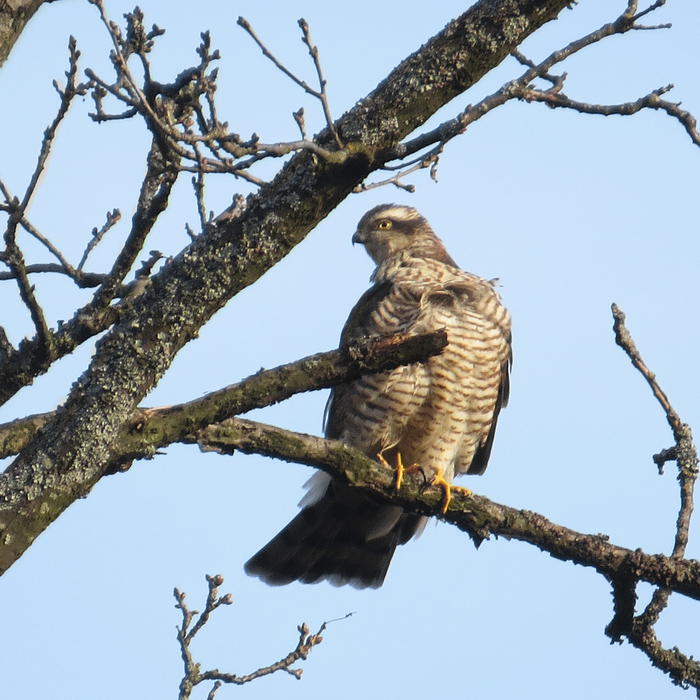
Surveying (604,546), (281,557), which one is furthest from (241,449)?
(281,557)

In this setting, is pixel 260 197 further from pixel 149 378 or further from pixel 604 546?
pixel 604 546

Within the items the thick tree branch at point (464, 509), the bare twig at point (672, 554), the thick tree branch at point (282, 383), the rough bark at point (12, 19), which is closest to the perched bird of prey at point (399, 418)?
the thick tree branch at point (464, 509)

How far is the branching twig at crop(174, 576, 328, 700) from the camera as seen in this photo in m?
3.74

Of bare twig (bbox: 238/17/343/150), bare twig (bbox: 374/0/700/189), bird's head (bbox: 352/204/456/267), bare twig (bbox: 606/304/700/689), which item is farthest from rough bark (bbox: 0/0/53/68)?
bird's head (bbox: 352/204/456/267)

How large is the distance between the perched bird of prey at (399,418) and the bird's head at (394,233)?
774 millimetres

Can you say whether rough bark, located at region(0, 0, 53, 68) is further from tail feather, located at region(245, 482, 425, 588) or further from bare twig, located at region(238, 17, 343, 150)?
tail feather, located at region(245, 482, 425, 588)

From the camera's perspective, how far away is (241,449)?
10.2ft

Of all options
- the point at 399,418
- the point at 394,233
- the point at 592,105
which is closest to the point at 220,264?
the point at 592,105

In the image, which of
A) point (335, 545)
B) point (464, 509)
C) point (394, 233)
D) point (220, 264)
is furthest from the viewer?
point (394, 233)

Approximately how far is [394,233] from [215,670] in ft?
12.6

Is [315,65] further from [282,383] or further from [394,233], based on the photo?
[394,233]

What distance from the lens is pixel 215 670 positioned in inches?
150

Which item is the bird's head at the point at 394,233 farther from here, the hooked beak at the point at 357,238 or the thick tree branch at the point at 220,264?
the thick tree branch at the point at 220,264

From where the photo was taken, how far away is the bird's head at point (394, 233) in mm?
6559
